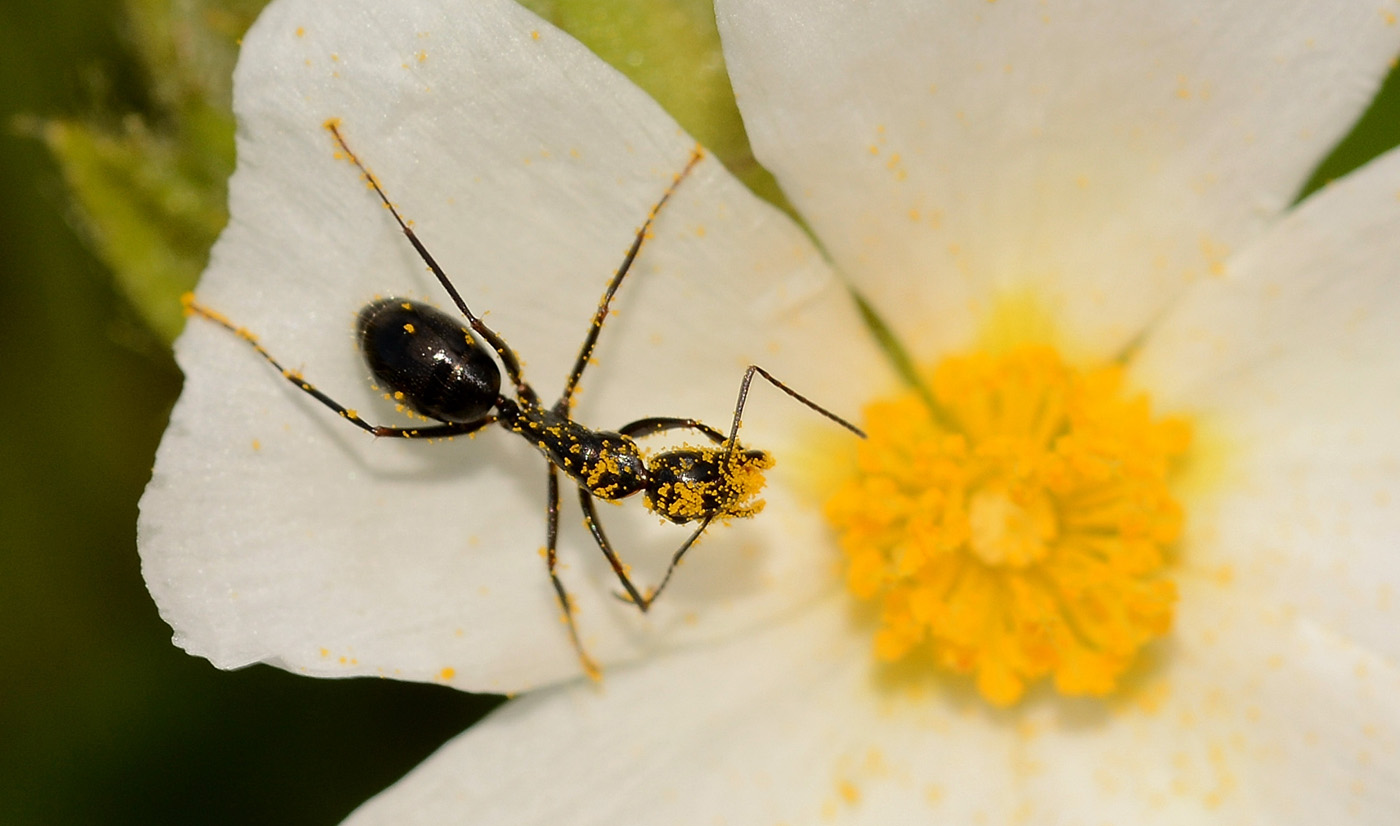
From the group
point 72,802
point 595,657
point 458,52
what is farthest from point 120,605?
point 458,52

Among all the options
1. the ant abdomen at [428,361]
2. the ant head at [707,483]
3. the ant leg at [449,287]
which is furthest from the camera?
the ant head at [707,483]

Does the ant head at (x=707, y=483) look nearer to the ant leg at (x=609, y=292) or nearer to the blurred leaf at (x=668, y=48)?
the ant leg at (x=609, y=292)

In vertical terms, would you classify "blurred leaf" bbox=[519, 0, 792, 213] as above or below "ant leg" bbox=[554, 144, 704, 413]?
above

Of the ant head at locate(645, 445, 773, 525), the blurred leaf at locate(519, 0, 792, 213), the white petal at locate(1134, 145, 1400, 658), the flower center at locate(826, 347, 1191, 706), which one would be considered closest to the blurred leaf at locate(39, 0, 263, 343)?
the blurred leaf at locate(519, 0, 792, 213)

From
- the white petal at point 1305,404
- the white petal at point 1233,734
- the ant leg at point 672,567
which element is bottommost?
the white petal at point 1233,734

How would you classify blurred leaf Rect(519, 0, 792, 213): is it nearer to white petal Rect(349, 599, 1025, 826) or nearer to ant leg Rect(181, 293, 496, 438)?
ant leg Rect(181, 293, 496, 438)

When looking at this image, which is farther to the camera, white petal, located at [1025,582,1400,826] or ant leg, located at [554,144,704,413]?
white petal, located at [1025,582,1400,826]

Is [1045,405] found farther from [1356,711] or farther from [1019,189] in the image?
A: [1356,711]

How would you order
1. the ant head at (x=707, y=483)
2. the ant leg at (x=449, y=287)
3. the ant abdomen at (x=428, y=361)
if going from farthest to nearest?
the ant head at (x=707, y=483)
the ant abdomen at (x=428, y=361)
the ant leg at (x=449, y=287)

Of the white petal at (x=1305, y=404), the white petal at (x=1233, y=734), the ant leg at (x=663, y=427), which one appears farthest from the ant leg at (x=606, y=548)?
the white petal at (x=1305, y=404)
